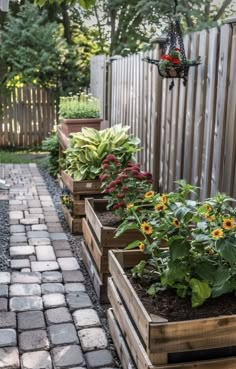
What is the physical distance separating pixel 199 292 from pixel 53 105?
8437mm

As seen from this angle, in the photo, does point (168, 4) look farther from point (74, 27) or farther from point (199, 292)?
point (199, 292)

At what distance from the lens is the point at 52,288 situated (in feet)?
10.0

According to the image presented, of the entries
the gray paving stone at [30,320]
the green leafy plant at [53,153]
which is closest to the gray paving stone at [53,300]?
the gray paving stone at [30,320]

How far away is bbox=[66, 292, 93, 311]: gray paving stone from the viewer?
2.81m

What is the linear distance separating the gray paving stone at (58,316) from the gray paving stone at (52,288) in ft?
0.84

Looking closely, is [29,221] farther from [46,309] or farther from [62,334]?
[62,334]

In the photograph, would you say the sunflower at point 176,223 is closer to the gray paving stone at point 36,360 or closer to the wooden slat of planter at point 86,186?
the gray paving stone at point 36,360

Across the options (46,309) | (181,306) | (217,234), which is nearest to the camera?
(217,234)

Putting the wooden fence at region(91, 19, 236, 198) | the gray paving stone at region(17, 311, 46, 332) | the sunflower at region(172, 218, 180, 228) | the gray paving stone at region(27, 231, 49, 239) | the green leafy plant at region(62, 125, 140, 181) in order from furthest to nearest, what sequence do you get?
the gray paving stone at region(27, 231, 49, 239) < the green leafy plant at region(62, 125, 140, 181) < the wooden fence at region(91, 19, 236, 198) < the gray paving stone at region(17, 311, 46, 332) < the sunflower at region(172, 218, 180, 228)

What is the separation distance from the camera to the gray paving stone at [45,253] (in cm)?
359

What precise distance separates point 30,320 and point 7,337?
21 centimetres

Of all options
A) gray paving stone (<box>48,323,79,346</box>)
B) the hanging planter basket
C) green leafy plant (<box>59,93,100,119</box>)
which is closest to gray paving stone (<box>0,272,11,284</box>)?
gray paving stone (<box>48,323,79,346</box>)

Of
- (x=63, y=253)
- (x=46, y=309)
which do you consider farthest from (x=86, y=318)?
(x=63, y=253)

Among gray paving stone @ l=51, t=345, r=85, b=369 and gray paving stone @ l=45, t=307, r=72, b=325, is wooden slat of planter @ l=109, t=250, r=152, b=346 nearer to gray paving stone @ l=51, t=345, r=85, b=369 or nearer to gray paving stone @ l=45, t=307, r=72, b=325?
gray paving stone @ l=51, t=345, r=85, b=369
